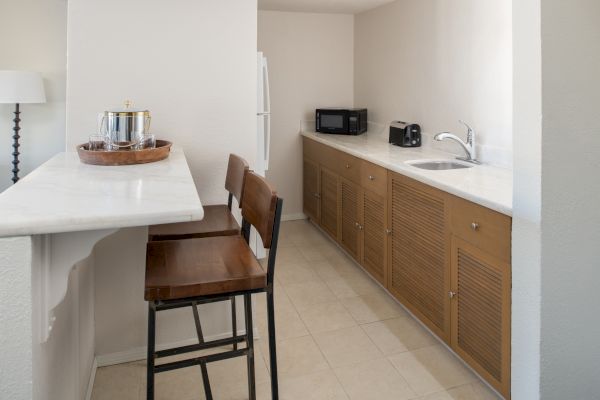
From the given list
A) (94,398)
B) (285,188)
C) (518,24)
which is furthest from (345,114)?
(94,398)

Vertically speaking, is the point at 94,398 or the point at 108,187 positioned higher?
the point at 108,187

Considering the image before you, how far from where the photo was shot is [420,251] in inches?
102

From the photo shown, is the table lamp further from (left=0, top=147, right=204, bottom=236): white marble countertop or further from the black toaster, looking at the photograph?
the black toaster

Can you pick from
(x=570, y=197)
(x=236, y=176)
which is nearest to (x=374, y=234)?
(x=236, y=176)

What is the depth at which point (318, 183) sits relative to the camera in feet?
14.3

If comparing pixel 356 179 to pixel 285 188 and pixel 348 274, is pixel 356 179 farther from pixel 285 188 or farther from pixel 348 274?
pixel 285 188

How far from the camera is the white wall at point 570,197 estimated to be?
5.27ft

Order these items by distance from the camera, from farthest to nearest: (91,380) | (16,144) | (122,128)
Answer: (16,144), (91,380), (122,128)

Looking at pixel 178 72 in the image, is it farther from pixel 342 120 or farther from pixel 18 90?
pixel 342 120

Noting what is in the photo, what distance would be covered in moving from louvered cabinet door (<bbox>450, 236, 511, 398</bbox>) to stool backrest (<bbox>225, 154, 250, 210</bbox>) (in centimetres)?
103

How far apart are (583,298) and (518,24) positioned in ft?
3.29

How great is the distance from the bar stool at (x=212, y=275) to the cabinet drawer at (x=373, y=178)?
4.42 feet

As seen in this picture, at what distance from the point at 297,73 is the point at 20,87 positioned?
237 cm

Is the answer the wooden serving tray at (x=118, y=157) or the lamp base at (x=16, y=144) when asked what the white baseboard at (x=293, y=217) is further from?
the wooden serving tray at (x=118, y=157)
